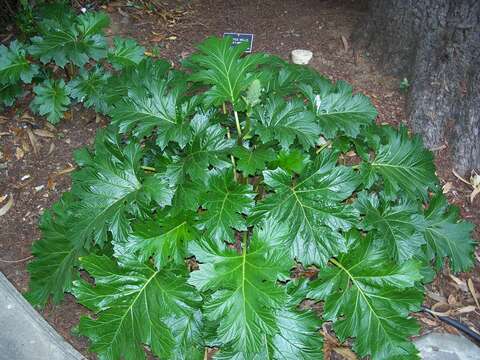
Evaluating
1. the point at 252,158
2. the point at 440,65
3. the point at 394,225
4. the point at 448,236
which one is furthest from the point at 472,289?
the point at 252,158

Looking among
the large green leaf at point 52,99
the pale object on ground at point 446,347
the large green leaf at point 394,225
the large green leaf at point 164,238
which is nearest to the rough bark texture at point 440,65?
the large green leaf at point 394,225

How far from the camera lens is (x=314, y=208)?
2.39m

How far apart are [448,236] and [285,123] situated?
42.3 inches

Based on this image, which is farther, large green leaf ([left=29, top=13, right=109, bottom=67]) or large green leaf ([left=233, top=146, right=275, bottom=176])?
large green leaf ([left=29, top=13, right=109, bottom=67])

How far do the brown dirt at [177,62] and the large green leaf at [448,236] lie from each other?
0.26 m

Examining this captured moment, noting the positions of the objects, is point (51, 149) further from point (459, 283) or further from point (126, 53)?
point (459, 283)

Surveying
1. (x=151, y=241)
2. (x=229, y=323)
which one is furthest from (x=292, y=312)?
(x=151, y=241)

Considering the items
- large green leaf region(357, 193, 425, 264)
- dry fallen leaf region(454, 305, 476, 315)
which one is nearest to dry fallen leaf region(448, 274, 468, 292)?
dry fallen leaf region(454, 305, 476, 315)

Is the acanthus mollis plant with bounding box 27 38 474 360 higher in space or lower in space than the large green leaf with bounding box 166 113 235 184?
lower

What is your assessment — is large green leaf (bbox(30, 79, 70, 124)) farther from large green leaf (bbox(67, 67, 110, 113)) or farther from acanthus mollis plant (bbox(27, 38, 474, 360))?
acanthus mollis plant (bbox(27, 38, 474, 360))

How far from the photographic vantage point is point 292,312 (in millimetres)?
2400

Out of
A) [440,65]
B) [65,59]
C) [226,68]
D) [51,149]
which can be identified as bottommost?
[51,149]

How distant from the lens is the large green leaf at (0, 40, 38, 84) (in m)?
3.37

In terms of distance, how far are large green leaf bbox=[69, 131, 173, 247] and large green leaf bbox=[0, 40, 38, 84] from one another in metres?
1.09
